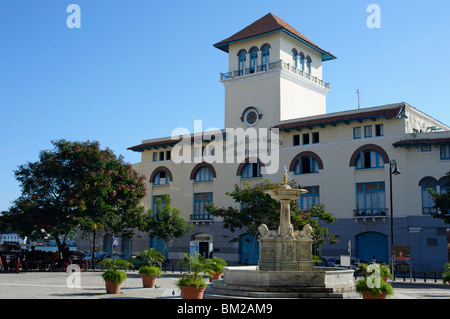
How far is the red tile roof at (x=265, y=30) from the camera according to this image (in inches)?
2091

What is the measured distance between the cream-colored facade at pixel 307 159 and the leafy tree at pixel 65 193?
8407 millimetres

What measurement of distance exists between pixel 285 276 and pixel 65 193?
24.6 metres

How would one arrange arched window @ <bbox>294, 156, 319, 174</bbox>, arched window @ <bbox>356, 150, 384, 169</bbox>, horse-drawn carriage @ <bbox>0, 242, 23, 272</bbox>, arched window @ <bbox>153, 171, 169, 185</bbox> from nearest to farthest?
horse-drawn carriage @ <bbox>0, 242, 23, 272</bbox>
arched window @ <bbox>356, 150, 384, 169</bbox>
arched window @ <bbox>294, 156, 319, 174</bbox>
arched window @ <bbox>153, 171, 169, 185</bbox>

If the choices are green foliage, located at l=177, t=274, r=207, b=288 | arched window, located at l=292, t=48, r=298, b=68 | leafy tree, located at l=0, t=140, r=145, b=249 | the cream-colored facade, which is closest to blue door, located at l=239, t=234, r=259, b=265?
the cream-colored facade

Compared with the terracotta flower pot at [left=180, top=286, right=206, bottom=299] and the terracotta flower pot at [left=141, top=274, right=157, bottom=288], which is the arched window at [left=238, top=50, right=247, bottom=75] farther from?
the terracotta flower pot at [left=180, top=286, right=206, bottom=299]

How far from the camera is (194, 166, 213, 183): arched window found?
54.8 m

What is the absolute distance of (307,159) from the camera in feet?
159

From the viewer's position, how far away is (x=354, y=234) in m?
44.8

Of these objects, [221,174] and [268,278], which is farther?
[221,174]

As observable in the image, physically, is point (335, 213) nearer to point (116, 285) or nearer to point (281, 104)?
point (281, 104)
